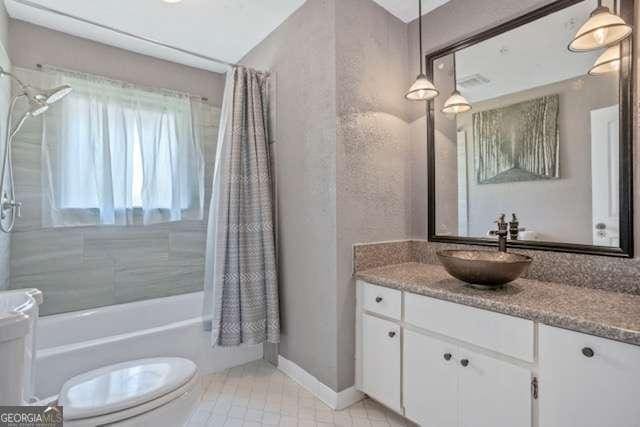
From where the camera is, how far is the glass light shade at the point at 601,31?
1.15m

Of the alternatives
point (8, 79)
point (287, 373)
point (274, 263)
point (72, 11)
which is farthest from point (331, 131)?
point (8, 79)

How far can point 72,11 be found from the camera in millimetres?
2070

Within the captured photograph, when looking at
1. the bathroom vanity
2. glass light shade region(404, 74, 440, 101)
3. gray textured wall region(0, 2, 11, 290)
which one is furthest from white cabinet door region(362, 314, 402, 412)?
gray textured wall region(0, 2, 11, 290)

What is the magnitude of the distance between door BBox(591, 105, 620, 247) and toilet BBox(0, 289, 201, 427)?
6.36ft

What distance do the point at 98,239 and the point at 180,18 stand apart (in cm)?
175

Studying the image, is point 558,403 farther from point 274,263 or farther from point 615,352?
point 274,263

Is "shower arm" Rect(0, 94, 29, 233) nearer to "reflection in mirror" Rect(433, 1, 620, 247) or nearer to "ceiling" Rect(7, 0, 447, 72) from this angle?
"ceiling" Rect(7, 0, 447, 72)

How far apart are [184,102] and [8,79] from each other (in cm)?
111

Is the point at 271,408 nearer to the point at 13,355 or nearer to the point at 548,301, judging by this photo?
the point at 13,355

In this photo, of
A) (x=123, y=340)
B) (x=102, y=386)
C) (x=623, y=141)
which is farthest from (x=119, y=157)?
(x=623, y=141)

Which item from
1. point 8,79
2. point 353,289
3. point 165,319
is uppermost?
point 8,79

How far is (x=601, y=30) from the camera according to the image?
121 cm

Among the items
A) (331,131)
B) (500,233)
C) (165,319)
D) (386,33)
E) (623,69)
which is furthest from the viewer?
(165,319)

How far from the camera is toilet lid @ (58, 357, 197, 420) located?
1138 millimetres
